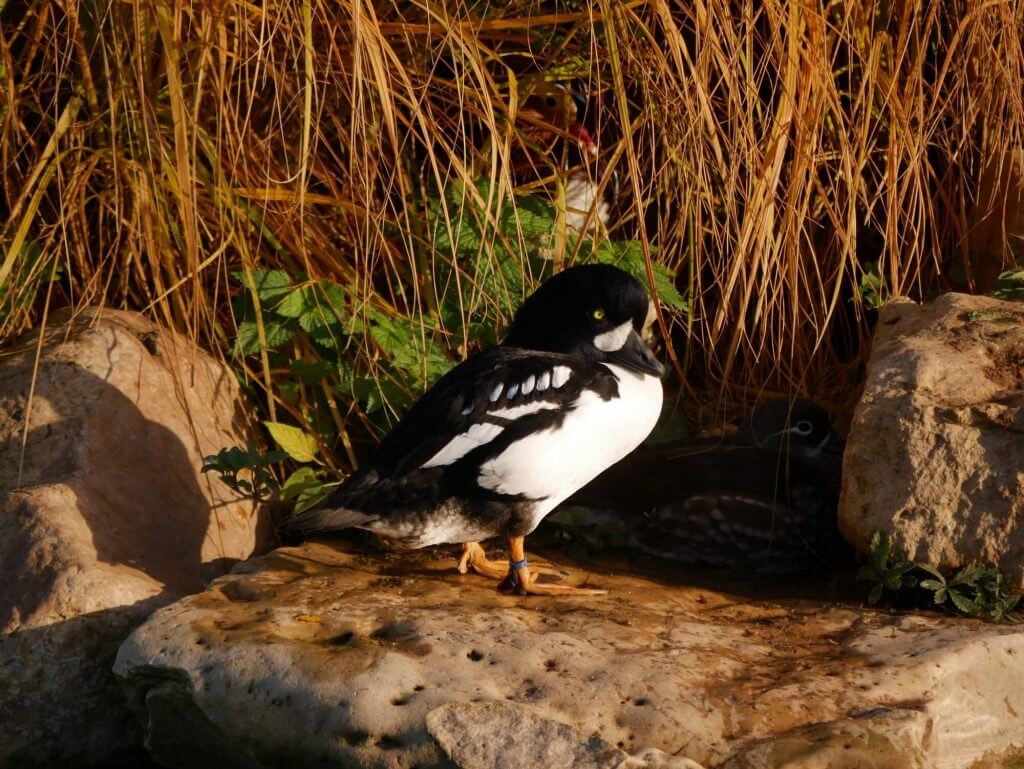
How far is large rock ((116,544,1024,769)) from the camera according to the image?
287 centimetres

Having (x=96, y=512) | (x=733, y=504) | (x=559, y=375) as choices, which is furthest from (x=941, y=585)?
(x=96, y=512)

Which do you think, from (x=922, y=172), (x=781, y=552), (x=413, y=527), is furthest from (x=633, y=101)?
(x=413, y=527)

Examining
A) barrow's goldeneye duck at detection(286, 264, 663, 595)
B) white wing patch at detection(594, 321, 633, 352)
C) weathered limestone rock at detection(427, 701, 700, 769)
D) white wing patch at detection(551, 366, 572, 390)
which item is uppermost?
white wing patch at detection(594, 321, 633, 352)

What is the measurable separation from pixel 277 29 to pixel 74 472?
156 centimetres

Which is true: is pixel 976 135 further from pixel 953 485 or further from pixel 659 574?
pixel 659 574

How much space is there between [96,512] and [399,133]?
1966 millimetres

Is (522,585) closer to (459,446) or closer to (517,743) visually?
(459,446)

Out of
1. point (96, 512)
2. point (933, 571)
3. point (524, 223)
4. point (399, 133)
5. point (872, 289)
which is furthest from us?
point (399, 133)

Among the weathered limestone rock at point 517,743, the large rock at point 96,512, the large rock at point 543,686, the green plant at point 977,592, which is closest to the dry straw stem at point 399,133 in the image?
the large rock at point 96,512

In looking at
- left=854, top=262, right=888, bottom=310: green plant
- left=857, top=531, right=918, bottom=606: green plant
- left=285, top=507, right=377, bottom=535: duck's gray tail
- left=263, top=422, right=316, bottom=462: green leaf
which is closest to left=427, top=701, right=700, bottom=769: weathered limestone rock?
left=285, top=507, right=377, bottom=535: duck's gray tail

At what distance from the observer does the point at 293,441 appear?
4.43m

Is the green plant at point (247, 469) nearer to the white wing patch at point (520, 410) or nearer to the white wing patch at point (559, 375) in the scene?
the white wing patch at point (520, 410)

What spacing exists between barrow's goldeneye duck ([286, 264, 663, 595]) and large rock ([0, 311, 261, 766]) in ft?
1.92

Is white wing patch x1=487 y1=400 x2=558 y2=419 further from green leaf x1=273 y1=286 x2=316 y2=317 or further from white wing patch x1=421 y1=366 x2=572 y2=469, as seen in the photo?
green leaf x1=273 y1=286 x2=316 y2=317
